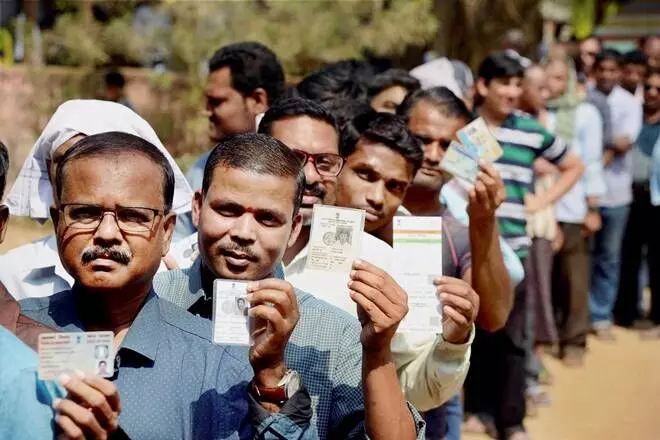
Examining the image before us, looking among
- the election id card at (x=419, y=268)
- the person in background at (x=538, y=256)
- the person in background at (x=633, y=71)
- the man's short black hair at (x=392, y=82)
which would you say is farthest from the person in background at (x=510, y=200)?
the person in background at (x=633, y=71)

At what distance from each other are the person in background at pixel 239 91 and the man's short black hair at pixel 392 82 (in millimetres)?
613

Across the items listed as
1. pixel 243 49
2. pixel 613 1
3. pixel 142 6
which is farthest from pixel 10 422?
pixel 613 1

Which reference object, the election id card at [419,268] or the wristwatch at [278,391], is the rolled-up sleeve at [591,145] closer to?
the election id card at [419,268]

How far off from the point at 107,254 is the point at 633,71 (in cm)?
885

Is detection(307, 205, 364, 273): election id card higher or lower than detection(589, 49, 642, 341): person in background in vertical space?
higher

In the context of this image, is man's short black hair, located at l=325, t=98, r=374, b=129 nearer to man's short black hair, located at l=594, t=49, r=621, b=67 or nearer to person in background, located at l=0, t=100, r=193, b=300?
person in background, located at l=0, t=100, r=193, b=300

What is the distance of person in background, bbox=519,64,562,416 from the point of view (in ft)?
25.0

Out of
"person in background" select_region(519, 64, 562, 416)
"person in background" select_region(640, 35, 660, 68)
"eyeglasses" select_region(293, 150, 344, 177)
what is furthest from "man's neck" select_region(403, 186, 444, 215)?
"person in background" select_region(640, 35, 660, 68)

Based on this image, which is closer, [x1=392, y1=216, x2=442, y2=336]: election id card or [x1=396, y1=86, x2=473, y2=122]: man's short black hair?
[x1=392, y1=216, x2=442, y2=336]: election id card

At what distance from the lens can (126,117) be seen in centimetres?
352

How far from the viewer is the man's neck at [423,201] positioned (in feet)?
14.3

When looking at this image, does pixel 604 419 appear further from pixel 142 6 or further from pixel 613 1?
pixel 613 1

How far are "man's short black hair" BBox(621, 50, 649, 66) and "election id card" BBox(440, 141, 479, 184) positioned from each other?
723 cm

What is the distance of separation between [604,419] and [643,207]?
2.78 m
